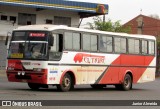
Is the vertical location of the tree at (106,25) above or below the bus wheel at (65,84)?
above

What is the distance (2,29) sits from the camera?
1679 inches

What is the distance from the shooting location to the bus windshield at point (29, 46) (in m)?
20.3

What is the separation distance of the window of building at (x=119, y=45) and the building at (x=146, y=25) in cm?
6820

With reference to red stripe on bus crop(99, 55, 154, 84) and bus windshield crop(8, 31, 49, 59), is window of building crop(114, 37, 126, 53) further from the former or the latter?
bus windshield crop(8, 31, 49, 59)

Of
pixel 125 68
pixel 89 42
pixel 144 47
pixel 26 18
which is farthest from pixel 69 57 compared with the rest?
pixel 26 18

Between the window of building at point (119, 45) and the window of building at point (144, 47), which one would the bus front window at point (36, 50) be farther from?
the window of building at point (144, 47)

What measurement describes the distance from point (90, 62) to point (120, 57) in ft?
8.81

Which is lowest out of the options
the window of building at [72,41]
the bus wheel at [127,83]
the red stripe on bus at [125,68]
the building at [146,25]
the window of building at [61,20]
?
the bus wheel at [127,83]

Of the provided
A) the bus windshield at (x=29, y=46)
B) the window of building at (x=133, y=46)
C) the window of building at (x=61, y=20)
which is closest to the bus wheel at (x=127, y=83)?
the window of building at (x=133, y=46)

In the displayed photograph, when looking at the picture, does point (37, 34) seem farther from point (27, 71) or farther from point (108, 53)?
point (108, 53)

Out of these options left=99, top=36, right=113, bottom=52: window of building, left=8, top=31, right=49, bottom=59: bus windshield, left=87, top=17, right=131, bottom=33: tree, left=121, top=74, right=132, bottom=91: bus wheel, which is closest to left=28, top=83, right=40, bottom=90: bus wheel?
left=8, top=31, right=49, bottom=59: bus windshield

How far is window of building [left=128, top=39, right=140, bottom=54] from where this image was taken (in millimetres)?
25833

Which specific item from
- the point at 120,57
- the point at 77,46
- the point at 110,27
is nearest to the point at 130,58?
the point at 120,57

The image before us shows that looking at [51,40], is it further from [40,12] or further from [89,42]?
[40,12]
